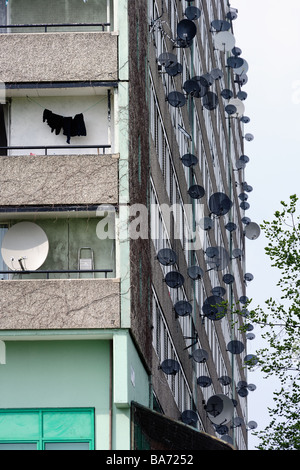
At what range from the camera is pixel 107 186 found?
27.8 meters

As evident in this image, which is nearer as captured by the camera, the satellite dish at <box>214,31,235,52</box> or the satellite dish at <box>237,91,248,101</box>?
the satellite dish at <box>214,31,235,52</box>

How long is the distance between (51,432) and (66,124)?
24.0 ft

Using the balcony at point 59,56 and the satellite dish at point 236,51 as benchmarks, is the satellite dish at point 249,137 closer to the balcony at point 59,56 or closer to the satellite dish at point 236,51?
the satellite dish at point 236,51

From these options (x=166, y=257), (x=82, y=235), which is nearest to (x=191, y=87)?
(x=166, y=257)

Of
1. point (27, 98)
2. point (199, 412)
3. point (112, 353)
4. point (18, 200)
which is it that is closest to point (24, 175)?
point (18, 200)

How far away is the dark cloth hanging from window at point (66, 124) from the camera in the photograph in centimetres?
2895

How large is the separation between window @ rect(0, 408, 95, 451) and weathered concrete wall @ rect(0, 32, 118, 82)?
7.77 m

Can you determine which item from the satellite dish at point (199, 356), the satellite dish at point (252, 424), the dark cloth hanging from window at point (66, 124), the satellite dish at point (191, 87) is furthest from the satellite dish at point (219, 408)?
the satellite dish at point (252, 424)

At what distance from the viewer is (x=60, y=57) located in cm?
2878

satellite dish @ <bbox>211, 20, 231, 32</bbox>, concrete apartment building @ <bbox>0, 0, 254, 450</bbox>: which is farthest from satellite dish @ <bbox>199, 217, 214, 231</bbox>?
satellite dish @ <bbox>211, 20, 231, 32</bbox>

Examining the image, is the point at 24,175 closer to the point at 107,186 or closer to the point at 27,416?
the point at 107,186

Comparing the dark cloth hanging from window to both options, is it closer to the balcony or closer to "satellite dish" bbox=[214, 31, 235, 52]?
the balcony

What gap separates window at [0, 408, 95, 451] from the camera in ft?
86.2

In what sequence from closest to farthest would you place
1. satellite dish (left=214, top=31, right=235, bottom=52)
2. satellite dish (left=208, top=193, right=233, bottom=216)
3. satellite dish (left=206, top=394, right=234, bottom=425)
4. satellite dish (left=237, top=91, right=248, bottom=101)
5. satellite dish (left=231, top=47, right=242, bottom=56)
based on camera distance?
satellite dish (left=208, top=193, right=233, bottom=216), satellite dish (left=206, top=394, right=234, bottom=425), satellite dish (left=214, top=31, right=235, bottom=52), satellite dish (left=231, top=47, right=242, bottom=56), satellite dish (left=237, top=91, right=248, bottom=101)
